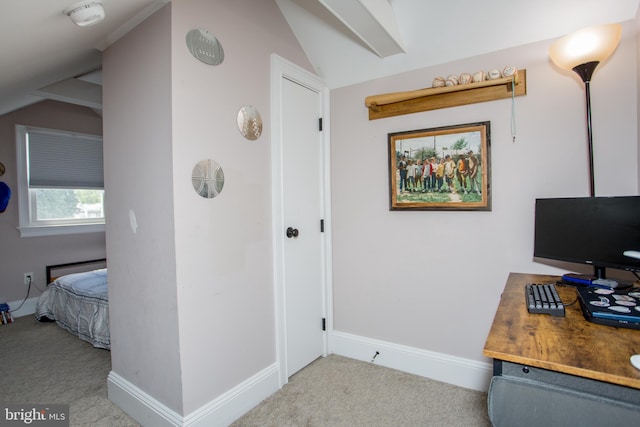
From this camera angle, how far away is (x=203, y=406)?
1.73 meters

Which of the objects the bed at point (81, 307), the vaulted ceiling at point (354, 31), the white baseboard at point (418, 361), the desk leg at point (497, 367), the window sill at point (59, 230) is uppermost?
the vaulted ceiling at point (354, 31)

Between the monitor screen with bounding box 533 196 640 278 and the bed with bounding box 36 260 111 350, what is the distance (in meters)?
3.18

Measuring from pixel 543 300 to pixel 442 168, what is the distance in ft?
3.51

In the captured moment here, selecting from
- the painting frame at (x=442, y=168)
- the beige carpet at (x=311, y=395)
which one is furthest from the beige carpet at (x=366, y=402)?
the painting frame at (x=442, y=168)

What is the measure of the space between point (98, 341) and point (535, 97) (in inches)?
141

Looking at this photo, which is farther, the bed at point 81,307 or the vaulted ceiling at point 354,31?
the bed at point 81,307

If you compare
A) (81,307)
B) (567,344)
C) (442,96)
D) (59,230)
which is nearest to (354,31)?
(442,96)

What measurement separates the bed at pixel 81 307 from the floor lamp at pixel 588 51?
3.50 meters

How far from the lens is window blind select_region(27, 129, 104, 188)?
12.6 feet

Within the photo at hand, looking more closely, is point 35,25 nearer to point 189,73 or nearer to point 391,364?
point 189,73

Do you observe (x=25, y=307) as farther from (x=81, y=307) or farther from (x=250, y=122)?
(x=250, y=122)

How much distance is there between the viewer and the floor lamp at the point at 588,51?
5.03 feet

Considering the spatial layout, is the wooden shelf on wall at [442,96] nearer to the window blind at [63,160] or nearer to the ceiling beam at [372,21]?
the ceiling beam at [372,21]

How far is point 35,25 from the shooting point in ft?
4.58
